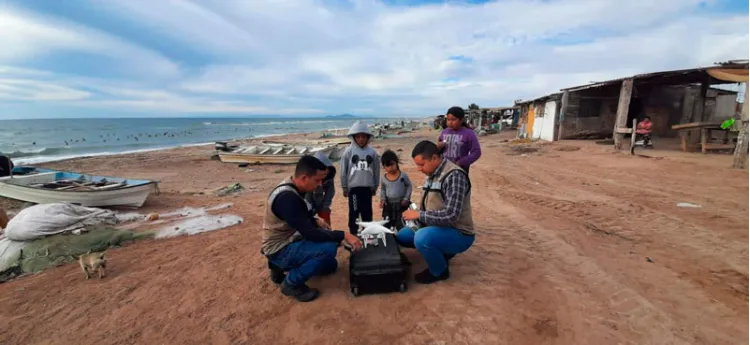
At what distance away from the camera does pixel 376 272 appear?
2961 millimetres

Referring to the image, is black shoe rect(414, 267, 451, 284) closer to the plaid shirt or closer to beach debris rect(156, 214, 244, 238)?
the plaid shirt

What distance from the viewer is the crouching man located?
282 centimetres

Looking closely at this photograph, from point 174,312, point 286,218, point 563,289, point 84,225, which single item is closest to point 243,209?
point 84,225

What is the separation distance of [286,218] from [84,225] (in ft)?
16.4

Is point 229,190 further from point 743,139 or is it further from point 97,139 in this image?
point 97,139

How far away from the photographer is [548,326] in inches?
101

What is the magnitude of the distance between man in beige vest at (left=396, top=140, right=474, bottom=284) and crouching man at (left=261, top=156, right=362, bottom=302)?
0.65 m

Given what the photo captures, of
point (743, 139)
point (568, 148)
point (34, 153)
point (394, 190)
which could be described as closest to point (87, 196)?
point (394, 190)

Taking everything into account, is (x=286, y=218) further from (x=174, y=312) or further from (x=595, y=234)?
(x=595, y=234)

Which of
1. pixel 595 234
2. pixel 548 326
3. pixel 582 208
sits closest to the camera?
pixel 548 326

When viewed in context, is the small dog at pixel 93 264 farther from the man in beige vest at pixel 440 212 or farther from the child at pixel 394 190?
the man in beige vest at pixel 440 212

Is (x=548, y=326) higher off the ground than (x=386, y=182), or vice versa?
(x=386, y=182)

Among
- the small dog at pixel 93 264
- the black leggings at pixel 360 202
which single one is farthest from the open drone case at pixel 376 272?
the small dog at pixel 93 264

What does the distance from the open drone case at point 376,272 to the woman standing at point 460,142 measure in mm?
1967
